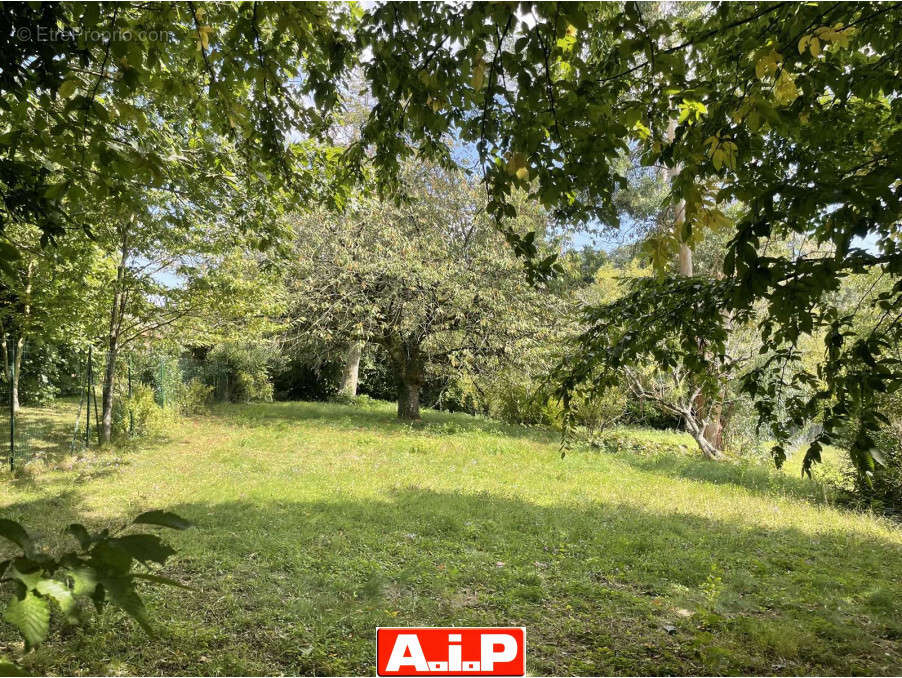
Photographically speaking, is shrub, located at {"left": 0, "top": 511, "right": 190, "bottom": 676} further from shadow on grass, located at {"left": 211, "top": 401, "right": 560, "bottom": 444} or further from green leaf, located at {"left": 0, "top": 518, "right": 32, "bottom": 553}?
shadow on grass, located at {"left": 211, "top": 401, "right": 560, "bottom": 444}

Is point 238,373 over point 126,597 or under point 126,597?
over

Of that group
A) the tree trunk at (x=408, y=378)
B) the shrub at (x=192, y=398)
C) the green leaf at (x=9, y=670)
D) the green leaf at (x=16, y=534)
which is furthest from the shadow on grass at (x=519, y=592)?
the tree trunk at (x=408, y=378)

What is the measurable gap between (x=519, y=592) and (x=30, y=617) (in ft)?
12.8

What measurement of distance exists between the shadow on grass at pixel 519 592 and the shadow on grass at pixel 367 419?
6365 mm

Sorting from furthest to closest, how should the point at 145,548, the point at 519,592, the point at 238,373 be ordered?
the point at 238,373
the point at 519,592
the point at 145,548

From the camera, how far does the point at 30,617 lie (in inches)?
35.1

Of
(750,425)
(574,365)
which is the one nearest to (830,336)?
(574,365)

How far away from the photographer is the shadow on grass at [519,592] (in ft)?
10.7

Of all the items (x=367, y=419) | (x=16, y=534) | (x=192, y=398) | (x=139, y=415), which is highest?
(x=16, y=534)

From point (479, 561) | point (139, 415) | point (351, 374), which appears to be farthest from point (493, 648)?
point (351, 374)

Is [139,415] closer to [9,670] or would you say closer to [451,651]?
[451,651]

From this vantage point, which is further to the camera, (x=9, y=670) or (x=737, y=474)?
(x=737, y=474)

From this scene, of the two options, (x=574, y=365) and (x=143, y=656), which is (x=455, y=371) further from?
(x=143, y=656)

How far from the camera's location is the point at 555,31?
2123mm
